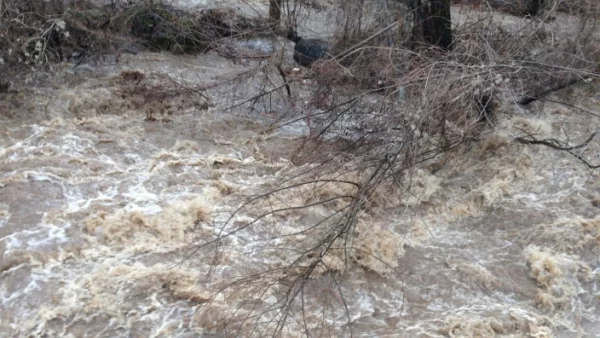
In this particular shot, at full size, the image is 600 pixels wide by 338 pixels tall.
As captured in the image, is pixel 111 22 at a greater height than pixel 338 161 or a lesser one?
greater

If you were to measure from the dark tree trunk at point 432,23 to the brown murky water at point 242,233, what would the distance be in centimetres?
132

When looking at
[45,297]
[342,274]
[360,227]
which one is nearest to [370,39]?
[360,227]

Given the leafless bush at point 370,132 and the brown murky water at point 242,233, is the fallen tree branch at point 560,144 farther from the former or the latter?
the leafless bush at point 370,132

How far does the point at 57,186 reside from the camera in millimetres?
A: 6957

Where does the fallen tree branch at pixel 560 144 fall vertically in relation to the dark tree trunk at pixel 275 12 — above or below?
below

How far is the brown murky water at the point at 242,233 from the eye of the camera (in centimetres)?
535

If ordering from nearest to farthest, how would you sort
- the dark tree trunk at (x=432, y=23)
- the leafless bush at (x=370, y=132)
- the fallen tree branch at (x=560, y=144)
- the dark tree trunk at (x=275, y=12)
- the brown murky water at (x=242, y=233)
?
the brown murky water at (x=242, y=233) → the leafless bush at (x=370, y=132) → the fallen tree branch at (x=560, y=144) → the dark tree trunk at (x=432, y=23) → the dark tree trunk at (x=275, y=12)

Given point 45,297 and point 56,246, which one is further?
point 56,246

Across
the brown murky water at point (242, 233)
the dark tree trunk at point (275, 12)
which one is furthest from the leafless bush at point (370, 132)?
the dark tree trunk at point (275, 12)

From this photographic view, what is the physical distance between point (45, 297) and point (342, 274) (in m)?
2.60

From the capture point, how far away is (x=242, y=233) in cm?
643

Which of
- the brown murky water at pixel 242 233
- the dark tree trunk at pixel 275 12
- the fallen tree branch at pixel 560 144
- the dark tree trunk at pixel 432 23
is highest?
the dark tree trunk at pixel 432 23

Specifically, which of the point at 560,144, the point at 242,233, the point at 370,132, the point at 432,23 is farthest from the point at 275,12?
the point at 242,233

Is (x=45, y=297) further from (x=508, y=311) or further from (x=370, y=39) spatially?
(x=370, y=39)
